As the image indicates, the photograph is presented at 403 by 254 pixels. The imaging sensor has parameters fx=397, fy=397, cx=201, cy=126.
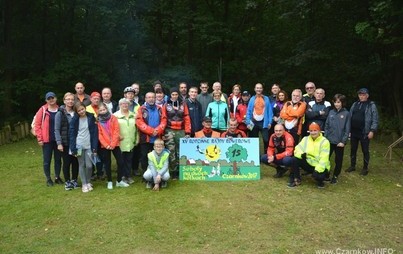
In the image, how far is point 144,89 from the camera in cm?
1622

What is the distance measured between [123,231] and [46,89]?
11.8 meters

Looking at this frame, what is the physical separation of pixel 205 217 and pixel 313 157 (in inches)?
100

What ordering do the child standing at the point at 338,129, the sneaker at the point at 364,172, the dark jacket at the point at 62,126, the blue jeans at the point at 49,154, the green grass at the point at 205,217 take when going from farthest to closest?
the sneaker at the point at 364,172
the child standing at the point at 338,129
the blue jeans at the point at 49,154
the dark jacket at the point at 62,126
the green grass at the point at 205,217

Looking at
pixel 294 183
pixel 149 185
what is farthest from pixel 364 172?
pixel 149 185

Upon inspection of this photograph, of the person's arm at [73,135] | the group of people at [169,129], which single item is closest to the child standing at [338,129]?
the group of people at [169,129]

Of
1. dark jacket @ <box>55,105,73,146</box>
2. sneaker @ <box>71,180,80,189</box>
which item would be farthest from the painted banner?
dark jacket @ <box>55,105,73,146</box>

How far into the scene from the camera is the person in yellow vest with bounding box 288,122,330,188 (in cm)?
722

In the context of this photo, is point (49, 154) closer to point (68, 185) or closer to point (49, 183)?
point (49, 183)

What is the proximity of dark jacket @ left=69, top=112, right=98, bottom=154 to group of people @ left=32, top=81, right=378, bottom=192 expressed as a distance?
2 cm

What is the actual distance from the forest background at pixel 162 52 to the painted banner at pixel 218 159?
8032mm

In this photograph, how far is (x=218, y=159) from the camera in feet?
25.4

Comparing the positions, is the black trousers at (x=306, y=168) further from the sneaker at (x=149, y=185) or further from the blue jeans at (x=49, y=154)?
the blue jeans at (x=49, y=154)

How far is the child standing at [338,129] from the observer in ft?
25.7

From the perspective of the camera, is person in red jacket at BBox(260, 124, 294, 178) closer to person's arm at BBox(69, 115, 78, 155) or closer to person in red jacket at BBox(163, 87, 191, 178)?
person in red jacket at BBox(163, 87, 191, 178)
